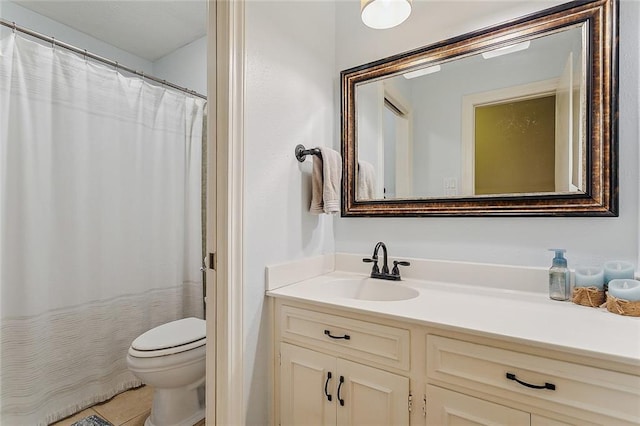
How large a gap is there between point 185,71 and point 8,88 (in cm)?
121

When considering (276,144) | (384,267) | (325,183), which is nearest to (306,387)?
(384,267)

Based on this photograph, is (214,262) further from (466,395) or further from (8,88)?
(8,88)

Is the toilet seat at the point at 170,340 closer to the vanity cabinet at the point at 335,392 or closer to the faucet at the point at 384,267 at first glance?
the vanity cabinet at the point at 335,392

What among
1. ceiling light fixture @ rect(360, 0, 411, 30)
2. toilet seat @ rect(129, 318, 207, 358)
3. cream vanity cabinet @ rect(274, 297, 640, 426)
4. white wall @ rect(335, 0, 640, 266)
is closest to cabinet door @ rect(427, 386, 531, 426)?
cream vanity cabinet @ rect(274, 297, 640, 426)

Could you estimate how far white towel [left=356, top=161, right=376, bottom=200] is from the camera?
1654mm

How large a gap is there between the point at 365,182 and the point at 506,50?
0.84 meters

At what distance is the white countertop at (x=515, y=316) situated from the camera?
76 cm

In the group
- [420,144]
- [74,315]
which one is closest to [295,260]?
[420,144]

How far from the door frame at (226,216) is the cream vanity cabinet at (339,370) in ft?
0.62

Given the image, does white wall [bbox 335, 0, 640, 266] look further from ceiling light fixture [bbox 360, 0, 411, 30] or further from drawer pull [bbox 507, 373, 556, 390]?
drawer pull [bbox 507, 373, 556, 390]

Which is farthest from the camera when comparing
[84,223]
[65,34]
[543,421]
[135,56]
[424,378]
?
[135,56]

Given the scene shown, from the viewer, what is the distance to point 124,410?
175cm

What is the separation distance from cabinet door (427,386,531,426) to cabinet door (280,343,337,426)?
1.12 feet

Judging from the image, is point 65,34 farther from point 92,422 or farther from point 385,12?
point 92,422
